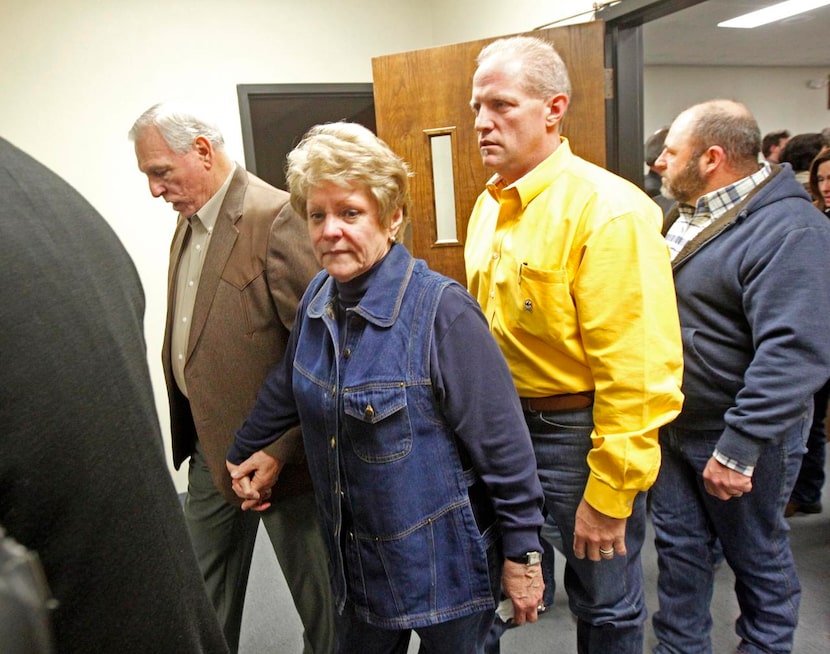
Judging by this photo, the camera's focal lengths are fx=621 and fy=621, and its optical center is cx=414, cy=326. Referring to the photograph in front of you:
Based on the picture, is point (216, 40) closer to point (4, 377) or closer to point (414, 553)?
A: point (414, 553)

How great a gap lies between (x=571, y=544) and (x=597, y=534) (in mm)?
125

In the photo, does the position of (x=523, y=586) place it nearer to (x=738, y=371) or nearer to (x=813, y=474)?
(x=738, y=371)

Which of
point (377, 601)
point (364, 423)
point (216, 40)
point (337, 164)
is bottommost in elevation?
point (377, 601)

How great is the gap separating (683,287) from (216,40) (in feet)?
7.88

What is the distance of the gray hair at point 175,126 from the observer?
4.78 ft

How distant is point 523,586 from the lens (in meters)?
1.10

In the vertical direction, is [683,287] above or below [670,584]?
above

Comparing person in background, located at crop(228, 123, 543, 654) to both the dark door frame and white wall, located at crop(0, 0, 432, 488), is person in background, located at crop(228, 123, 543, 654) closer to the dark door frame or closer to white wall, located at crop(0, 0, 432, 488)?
the dark door frame

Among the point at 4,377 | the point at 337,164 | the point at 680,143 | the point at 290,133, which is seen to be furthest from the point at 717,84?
the point at 4,377

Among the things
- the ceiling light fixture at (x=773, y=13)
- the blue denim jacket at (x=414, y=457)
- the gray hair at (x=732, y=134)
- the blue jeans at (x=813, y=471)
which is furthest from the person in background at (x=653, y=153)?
the ceiling light fixture at (x=773, y=13)

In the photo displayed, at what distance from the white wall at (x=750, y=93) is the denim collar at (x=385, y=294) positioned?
6491 millimetres

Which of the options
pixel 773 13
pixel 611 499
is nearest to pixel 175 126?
pixel 611 499

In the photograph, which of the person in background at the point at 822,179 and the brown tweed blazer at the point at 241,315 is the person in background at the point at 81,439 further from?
the person in background at the point at 822,179

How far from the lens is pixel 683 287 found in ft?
5.26
